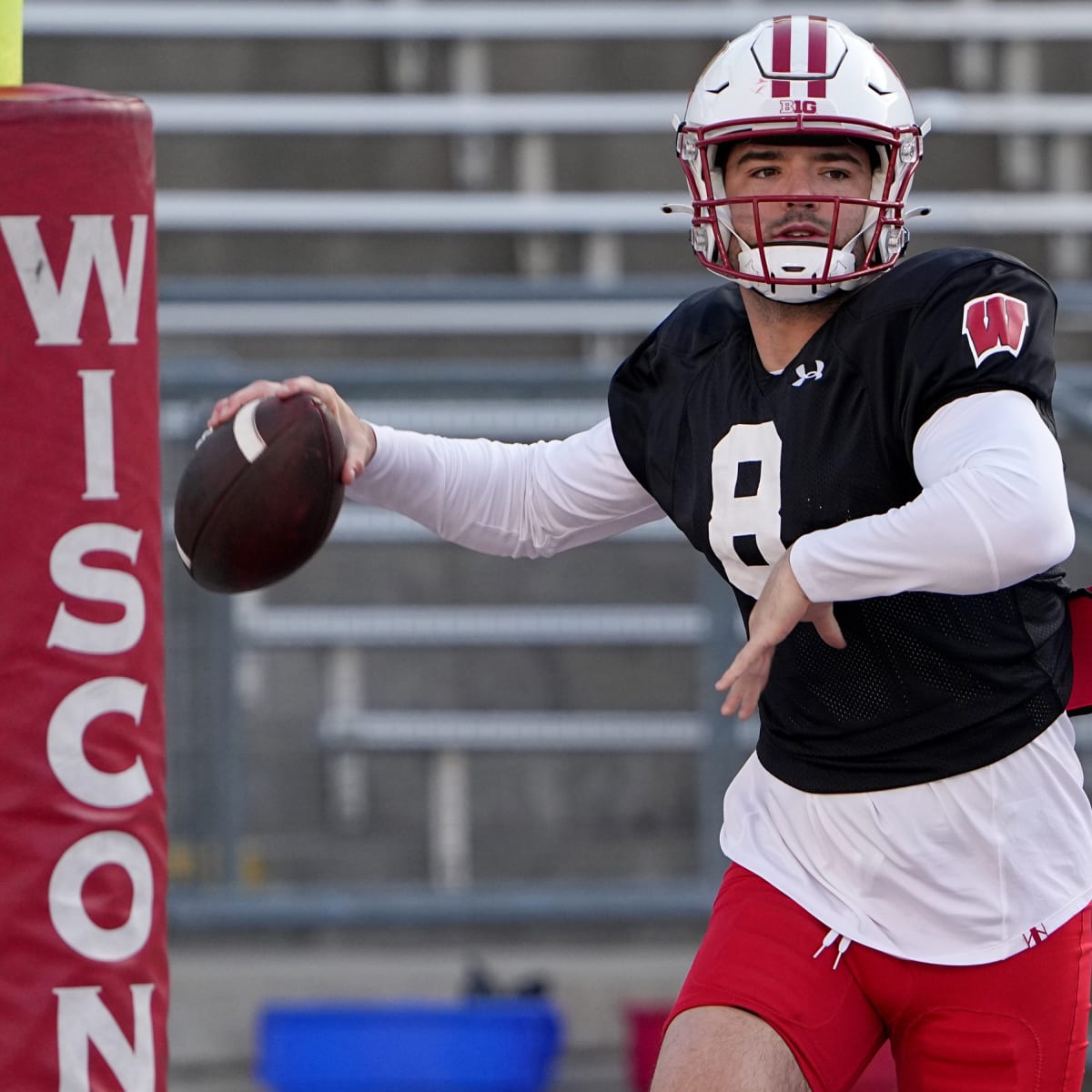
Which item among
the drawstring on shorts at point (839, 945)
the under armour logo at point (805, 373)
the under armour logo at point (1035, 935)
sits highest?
the under armour logo at point (805, 373)

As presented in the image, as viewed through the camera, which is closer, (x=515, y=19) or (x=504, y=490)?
(x=504, y=490)

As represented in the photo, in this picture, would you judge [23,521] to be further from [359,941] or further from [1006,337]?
[359,941]

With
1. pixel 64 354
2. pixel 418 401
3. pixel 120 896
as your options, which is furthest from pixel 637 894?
pixel 64 354

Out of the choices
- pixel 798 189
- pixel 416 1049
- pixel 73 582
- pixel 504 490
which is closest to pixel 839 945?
pixel 504 490

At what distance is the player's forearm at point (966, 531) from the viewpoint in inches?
84.7

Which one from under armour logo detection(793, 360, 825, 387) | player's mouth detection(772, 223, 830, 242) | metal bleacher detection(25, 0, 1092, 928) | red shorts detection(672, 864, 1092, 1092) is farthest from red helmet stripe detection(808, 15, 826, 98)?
metal bleacher detection(25, 0, 1092, 928)

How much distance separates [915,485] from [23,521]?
3.86 ft

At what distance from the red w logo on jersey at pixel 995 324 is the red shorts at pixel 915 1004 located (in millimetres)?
708

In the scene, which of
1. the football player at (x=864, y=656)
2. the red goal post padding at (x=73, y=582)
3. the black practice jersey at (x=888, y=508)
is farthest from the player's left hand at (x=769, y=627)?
the red goal post padding at (x=73, y=582)

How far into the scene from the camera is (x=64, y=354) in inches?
105

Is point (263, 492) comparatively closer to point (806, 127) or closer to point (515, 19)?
point (806, 127)

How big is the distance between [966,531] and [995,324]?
1.00 feet

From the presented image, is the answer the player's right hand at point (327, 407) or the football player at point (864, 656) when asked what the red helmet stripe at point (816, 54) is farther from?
the player's right hand at point (327, 407)

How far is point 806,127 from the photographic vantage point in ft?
8.13
